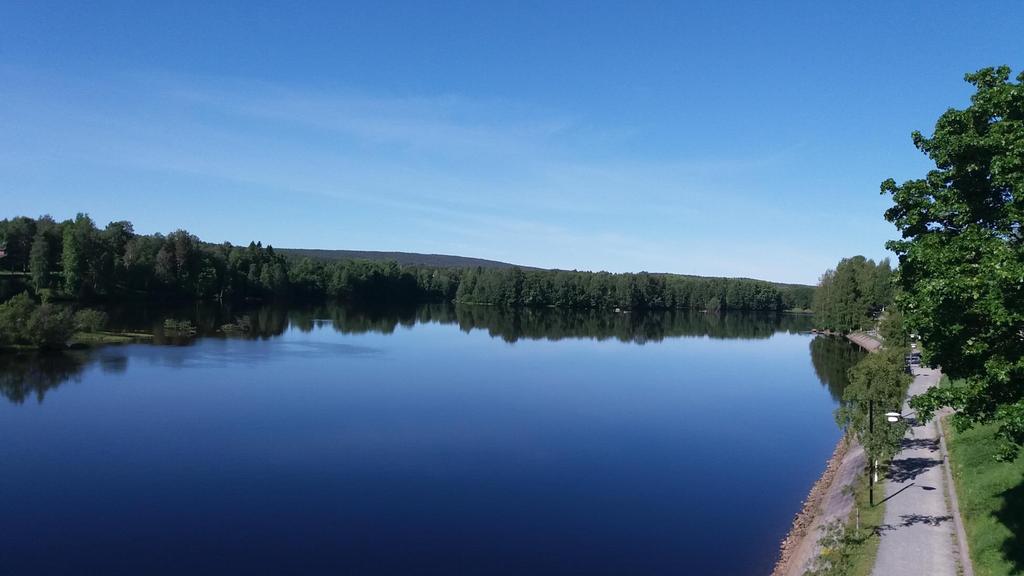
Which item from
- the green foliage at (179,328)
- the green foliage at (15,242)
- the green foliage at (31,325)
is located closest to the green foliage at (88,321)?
the green foliage at (31,325)

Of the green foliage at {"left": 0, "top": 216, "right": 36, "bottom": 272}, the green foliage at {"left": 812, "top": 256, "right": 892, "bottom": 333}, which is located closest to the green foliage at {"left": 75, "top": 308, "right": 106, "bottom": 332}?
the green foliage at {"left": 0, "top": 216, "right": 36, "bottom": 272}

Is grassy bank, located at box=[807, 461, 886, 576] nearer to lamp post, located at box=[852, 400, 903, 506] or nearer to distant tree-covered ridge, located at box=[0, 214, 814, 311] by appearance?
lamp post, located at box=[852, 400, 903, 506]

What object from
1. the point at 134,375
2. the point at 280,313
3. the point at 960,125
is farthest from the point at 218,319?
the point at 960,125

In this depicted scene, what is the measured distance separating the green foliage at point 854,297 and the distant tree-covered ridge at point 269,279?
65.6m

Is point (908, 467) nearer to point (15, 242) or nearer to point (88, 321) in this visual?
point (88, 321)

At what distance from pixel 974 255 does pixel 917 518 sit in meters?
9.08

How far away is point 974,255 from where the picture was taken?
12.2 metres

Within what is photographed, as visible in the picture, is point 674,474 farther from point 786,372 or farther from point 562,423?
point 786,372

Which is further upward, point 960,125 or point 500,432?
point 960,125

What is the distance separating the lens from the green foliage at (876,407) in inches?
805

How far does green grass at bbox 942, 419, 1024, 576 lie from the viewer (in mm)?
14023

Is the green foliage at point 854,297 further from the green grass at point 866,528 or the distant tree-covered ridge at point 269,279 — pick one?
the green grass at point 866,528

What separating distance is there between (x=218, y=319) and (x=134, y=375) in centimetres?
4407

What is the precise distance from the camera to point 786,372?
5928 centimetres
